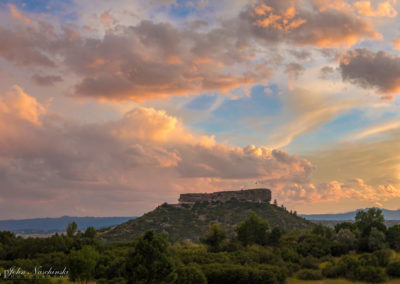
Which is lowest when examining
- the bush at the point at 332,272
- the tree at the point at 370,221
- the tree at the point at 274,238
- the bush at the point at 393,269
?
the bush at the point at 332,272

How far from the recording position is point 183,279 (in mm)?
55062

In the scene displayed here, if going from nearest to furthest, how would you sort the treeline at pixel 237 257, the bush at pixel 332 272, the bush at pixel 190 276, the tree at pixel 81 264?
the treeline at pixel 237 257
the tree at pixel 81 264
the bush at pixel 190 276
the bush at pixel 332 272

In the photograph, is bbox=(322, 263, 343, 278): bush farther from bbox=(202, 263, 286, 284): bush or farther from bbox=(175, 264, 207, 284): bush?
bbox=(175, 264, 207, 284): bush

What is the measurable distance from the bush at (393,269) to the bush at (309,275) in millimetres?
10860

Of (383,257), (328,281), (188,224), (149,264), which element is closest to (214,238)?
(328,281)

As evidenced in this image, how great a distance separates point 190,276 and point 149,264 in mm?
13972

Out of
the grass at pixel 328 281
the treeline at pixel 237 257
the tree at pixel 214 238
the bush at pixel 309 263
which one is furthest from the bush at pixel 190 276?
the tree at pixel 214 238

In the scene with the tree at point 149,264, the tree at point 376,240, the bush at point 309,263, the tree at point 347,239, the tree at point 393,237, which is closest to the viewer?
the tree at point 149,264

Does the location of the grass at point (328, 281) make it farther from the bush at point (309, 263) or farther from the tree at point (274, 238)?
the tree at point (274, 238)

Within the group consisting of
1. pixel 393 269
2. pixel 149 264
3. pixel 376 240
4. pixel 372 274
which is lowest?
pixel 372 274

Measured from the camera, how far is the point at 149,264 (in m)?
43.9

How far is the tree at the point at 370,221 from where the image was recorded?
87938mm

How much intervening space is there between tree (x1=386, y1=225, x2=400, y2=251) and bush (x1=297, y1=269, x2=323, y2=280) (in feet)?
88.8

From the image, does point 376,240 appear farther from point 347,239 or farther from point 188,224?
point 188,224
